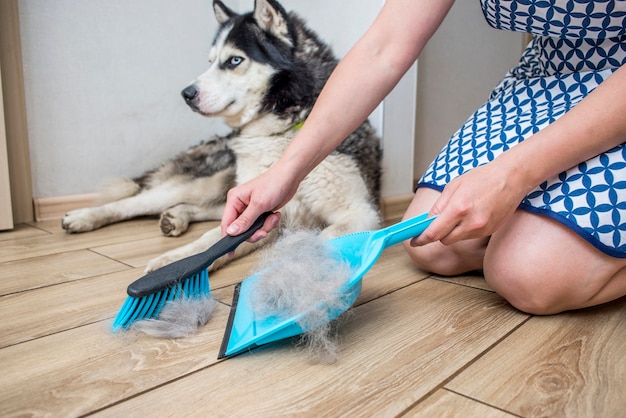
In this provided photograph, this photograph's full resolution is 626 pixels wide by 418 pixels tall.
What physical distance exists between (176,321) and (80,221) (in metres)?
0.97

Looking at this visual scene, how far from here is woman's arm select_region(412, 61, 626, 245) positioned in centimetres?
70

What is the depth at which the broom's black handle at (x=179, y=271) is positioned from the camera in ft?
2.38

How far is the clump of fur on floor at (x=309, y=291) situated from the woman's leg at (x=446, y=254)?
36 centimetres

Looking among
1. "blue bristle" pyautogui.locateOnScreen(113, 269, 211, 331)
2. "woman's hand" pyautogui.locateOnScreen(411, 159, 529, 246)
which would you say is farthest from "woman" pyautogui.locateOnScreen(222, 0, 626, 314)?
"blue bristle" pyautogui.locateOnScreen(113, 269, 211, 331)

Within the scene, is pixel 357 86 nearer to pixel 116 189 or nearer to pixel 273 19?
pixel 273 19

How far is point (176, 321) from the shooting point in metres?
0.78

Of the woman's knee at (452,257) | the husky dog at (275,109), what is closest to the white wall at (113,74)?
the husky dog at (275,109)

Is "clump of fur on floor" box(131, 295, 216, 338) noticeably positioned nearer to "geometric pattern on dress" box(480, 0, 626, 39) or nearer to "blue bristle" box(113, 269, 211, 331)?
"blue bristle" box(113, 269, 211, 331)

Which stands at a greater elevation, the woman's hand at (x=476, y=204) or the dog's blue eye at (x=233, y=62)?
the dog's blue eye at (x=233, y=62)

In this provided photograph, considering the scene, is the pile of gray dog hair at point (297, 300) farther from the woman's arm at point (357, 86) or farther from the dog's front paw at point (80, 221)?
the dog's front paw at point (80, 221)

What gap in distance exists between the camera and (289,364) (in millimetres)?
682

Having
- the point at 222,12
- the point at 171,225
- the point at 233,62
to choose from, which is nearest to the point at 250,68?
the point at 233,62

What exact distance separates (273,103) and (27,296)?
904 mm

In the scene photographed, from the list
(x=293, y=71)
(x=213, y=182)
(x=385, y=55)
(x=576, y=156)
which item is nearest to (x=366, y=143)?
(x=293, y=71)
